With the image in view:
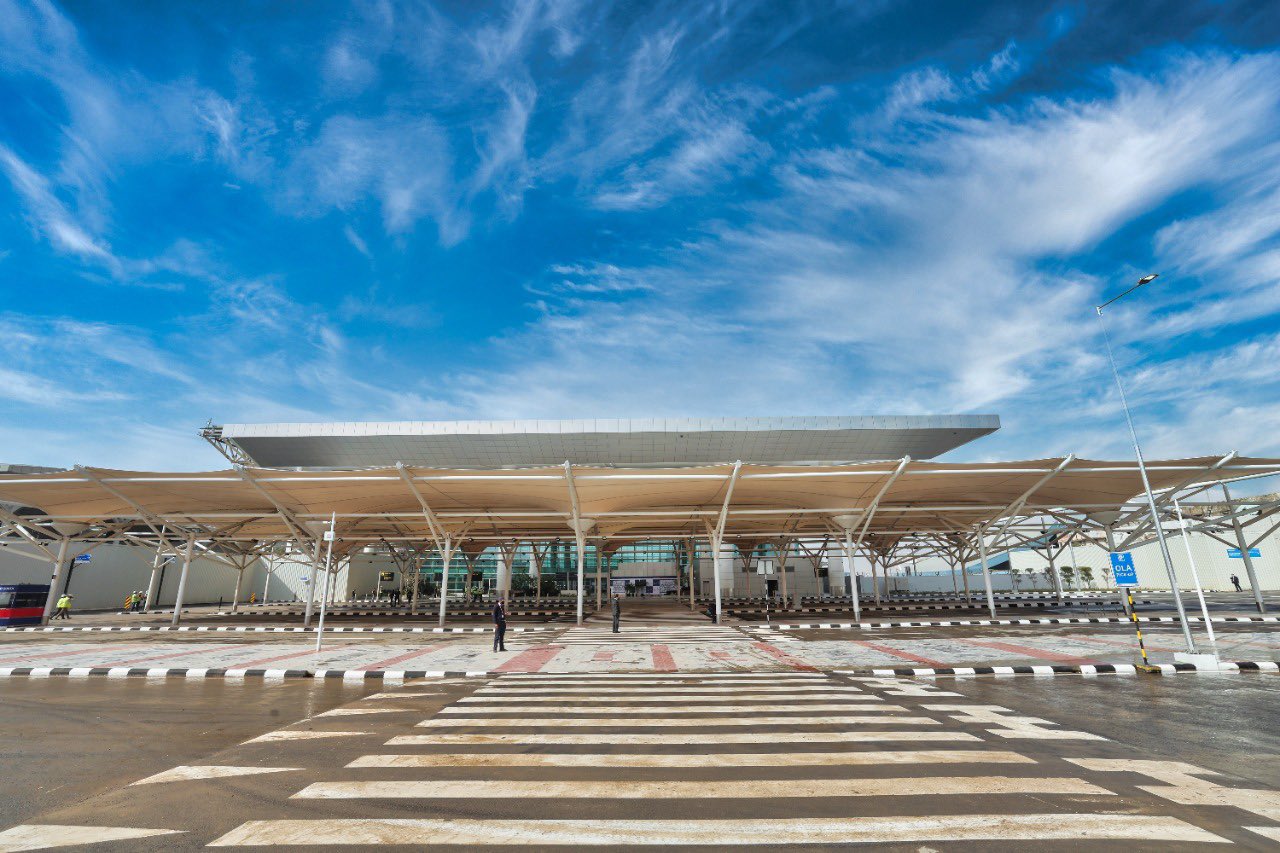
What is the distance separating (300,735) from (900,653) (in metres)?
15.5

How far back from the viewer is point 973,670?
13797 mm

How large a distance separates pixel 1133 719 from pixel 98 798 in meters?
13.6

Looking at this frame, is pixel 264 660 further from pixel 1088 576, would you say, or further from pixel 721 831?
pixel 1088 576

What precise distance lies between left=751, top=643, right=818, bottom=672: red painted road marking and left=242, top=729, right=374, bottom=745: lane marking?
1039 centimetres

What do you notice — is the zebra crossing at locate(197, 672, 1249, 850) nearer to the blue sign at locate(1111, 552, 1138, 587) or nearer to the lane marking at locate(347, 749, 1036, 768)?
the lane marking at locate(347, 749, 1036, 768)

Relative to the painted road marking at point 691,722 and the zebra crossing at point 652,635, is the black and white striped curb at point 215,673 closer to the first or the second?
the painted road marking at point 691,722

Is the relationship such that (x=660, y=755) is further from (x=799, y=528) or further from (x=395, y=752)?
(x=799, y=528)

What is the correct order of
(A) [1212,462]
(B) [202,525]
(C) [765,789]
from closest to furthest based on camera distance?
1. (C) [765,789]
2. (A) [1212,462]
3. (B) [202,525]

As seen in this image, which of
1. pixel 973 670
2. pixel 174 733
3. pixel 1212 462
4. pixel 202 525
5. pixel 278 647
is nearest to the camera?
pixel 174 733

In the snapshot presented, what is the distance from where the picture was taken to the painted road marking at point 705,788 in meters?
5.50

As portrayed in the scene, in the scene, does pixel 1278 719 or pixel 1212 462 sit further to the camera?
pixel 1212 462

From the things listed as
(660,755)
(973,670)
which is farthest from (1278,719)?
(660,755)

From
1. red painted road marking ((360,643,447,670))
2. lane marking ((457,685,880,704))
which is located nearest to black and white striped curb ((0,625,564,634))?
red painted road marking ((360,643,447,670))

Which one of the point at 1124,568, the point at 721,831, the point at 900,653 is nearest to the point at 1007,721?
the point at 721,831
